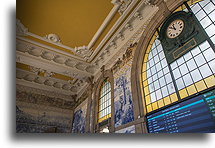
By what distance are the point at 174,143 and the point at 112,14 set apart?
→ 6.31 m

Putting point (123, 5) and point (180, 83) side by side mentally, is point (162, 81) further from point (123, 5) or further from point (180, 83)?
point (123, 5)

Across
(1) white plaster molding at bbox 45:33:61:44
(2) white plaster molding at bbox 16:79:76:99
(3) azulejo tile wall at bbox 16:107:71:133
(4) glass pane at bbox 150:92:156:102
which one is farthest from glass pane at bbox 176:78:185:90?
(2) white plaster molding at bbox 16:79:76:99

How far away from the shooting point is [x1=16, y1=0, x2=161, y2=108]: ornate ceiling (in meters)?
6.51

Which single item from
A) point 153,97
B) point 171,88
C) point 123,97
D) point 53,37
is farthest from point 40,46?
point 171,88

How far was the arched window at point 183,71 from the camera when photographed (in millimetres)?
3500

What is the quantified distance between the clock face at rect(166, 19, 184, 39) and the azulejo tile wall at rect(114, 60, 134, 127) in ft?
7.21

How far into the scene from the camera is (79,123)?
9.68 meters

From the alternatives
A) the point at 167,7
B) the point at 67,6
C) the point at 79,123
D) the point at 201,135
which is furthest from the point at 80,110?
the point at 201,135

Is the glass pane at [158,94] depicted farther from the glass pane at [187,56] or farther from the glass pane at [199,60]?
the glass pane at [199,60]

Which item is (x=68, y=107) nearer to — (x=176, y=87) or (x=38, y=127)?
(x=38, y=127)

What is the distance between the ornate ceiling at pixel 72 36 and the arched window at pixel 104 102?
1.31 m

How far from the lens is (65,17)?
6.99 m

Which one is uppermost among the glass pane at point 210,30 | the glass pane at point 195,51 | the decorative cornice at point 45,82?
the decorative cornice at point 45,82

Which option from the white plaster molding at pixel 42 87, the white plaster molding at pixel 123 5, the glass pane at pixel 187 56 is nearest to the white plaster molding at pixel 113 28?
the white plaster molding at pixel 123 5
